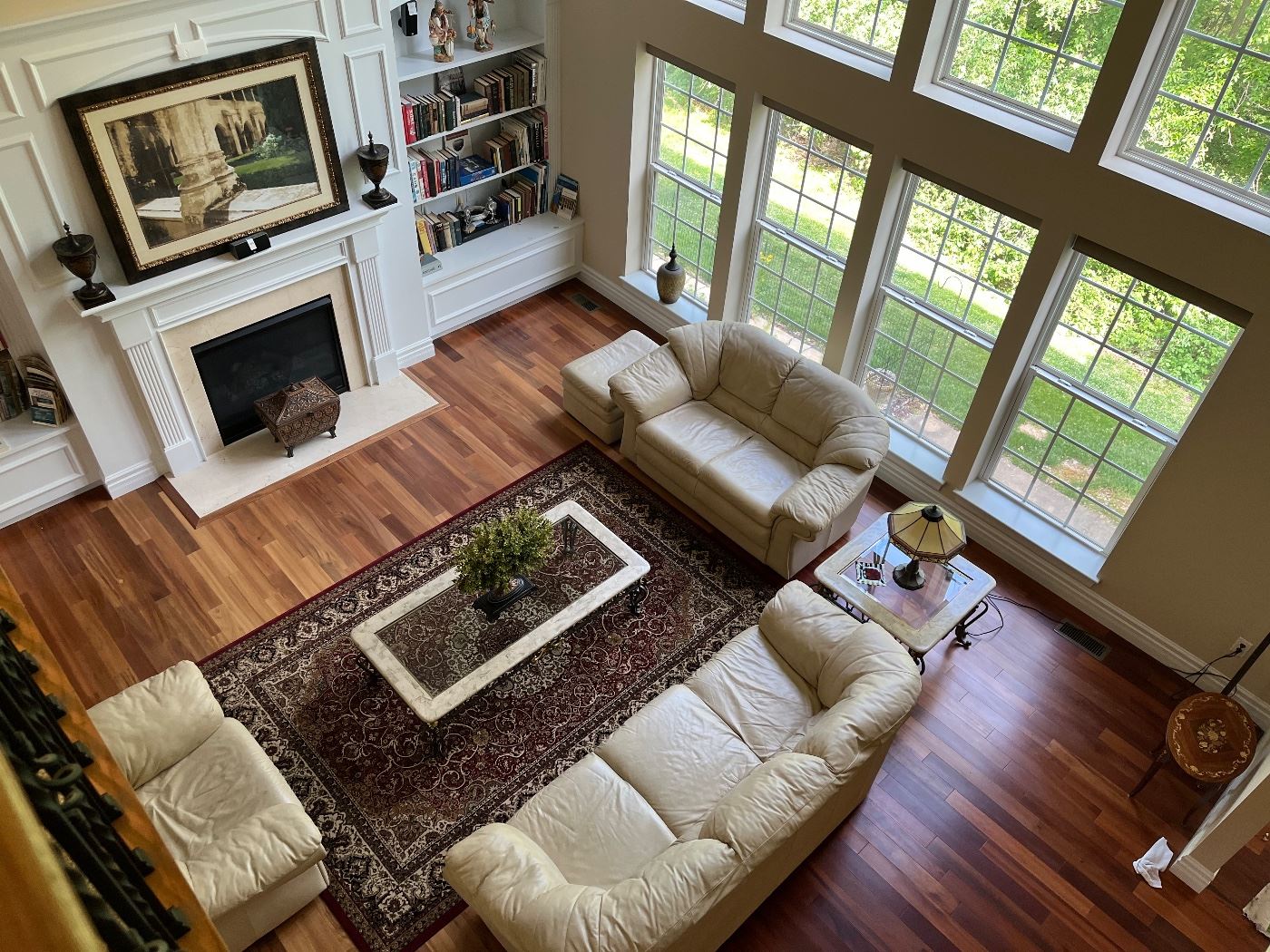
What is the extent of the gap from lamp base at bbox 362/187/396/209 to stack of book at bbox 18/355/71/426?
6.65 ft

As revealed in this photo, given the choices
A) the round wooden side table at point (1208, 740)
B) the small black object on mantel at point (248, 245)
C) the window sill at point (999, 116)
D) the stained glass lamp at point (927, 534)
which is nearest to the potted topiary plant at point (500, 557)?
the stained glass lamp at point (927, 534)

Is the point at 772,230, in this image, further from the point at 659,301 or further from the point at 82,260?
the point at 82,260

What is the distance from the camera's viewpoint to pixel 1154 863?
172 inches

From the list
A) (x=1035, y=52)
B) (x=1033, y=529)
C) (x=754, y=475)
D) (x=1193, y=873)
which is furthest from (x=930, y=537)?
(x=1035, y=52)

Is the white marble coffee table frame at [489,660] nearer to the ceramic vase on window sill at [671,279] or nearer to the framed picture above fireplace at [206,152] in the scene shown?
the framed picture above fireplace at [206,152]

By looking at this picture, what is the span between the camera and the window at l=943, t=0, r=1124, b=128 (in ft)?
14.5

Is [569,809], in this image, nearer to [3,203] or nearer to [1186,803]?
[1186,803]

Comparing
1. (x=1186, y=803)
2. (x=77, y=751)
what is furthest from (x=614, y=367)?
(x=77, y=751)

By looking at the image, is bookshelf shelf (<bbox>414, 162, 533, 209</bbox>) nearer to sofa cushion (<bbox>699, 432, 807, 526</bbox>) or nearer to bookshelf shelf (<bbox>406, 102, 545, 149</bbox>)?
bookshelf shelf (<bbox>406, 102, 545, 149</bbox>)

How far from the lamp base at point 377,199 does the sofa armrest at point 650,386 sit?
1.78m

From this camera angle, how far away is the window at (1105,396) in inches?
183

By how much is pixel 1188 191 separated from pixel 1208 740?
2586mm

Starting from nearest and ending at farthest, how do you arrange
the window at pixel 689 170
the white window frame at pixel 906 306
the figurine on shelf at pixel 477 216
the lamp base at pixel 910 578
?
the lamp base at pixel 910 578, the white window frame at pixel 906 306, the window at pixel 689 170, the figurine on shelf at pixel 477 216

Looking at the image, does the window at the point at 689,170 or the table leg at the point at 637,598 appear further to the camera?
the window at the point at 689,170
